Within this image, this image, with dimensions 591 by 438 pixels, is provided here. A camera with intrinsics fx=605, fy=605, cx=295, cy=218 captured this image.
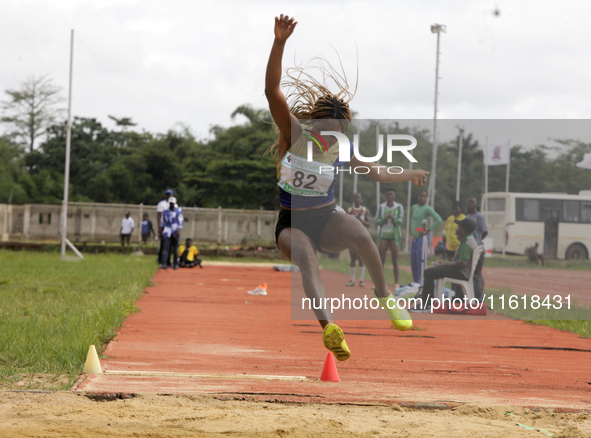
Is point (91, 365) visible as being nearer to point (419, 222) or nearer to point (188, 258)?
point (419, 222)

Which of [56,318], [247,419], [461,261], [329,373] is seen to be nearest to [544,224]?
[461,261]

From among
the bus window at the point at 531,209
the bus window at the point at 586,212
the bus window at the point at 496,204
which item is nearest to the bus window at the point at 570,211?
the bus window at the point at 586,212

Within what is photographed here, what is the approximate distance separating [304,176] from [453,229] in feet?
22.2

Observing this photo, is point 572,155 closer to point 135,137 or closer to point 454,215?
point 454,215

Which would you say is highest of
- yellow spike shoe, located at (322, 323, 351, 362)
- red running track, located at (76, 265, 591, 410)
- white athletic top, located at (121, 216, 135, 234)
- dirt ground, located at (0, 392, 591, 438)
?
white athletic top, located at (121, 216, 135, 234)

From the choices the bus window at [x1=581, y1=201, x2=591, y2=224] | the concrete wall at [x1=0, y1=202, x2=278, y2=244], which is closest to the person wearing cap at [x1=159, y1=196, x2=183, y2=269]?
the concrete wall at [x1=0, y1=202, x2=278, y2=244]

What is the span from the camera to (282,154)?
4.07 metres

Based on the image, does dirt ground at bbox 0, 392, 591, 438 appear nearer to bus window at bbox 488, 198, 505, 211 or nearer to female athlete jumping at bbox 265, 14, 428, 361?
female athlete jumping at bbox 265, 14, 428, 361

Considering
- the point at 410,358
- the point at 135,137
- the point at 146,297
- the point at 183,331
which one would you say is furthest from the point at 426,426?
the point at 135,137

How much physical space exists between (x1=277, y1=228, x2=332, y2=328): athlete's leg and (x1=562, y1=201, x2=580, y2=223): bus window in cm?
1707

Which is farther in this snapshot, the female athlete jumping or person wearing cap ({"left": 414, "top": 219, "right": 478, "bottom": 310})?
person wearing cap ({"left": 414, "top": 219, "right": 478, "bottom": 310})

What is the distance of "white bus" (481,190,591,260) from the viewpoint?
67.1 feet

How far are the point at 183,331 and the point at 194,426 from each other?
12.9 ft

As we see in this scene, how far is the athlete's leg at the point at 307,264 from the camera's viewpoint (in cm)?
384
